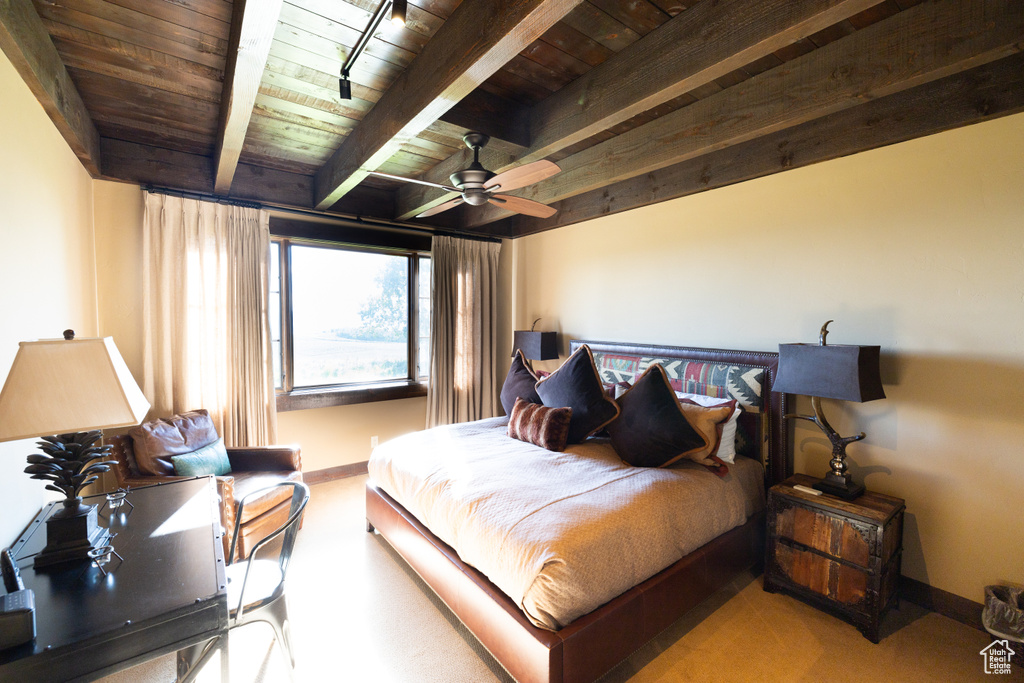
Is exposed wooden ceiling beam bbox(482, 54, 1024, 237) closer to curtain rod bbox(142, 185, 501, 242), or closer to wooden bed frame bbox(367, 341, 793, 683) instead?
wooden bed frame bbox(367, 341, 793, 683)

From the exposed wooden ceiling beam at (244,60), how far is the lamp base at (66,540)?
69.3 inches

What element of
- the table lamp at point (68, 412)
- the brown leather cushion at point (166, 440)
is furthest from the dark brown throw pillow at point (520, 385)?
the table lamp at point (68, 412)

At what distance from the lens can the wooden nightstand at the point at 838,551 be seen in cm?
207

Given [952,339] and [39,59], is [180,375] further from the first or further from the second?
[952,339]

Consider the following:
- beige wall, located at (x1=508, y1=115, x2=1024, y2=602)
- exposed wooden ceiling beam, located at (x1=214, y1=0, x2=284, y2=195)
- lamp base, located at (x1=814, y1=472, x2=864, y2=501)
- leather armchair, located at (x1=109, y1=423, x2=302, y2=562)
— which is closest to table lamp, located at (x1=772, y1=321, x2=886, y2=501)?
lamp base, located at (x1=814, y1=472, x2=864, y2=501)

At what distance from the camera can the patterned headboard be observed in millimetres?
2805

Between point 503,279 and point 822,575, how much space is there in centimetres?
393

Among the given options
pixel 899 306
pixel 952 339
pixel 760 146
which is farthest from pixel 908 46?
pixel 952 339

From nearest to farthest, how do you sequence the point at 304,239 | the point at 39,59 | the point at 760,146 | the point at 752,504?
the point at 39,59
the point at 752,504
the point at 760,146
the point at 304,239

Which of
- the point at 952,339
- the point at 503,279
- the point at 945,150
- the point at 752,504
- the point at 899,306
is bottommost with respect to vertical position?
the point at 752,504

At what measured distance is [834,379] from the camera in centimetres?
217

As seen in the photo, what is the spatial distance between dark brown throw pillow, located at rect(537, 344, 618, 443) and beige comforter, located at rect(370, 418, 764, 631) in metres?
0.15

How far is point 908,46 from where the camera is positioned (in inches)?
70.7

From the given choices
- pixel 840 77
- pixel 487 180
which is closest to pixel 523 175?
pixel 487 180
